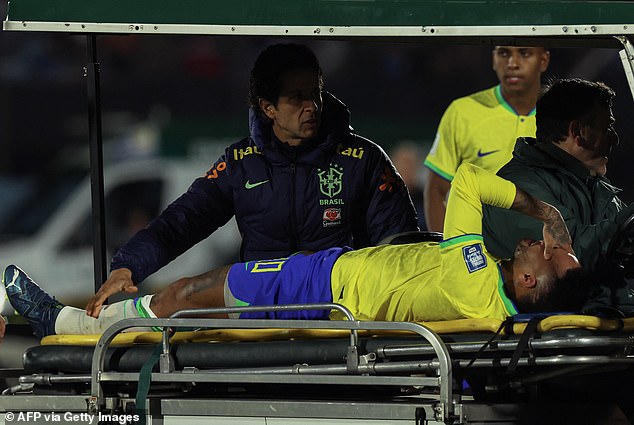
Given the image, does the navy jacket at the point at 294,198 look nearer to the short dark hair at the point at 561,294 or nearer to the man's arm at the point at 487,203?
the man's arm at the point at 487,203

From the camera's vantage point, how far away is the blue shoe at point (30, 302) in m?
5.66

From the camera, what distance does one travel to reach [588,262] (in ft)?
17.0

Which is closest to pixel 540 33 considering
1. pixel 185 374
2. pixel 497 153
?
pixel 185 374

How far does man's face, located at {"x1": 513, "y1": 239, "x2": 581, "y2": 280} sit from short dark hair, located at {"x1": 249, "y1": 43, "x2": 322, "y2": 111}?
56.3 inches

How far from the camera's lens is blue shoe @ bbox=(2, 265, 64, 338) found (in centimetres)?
566

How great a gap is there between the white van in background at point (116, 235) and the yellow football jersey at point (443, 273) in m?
5.89

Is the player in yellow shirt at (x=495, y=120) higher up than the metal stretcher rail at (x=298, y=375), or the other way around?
the player in yellow shirt at (x=495, y=120)

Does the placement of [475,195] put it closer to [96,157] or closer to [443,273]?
[443,273]

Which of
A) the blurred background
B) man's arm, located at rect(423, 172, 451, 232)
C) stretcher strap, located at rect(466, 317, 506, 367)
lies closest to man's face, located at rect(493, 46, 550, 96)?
man's arm, located at rect(423, 172, 451, 232)

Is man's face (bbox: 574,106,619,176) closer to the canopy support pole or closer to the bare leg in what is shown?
the bare leg

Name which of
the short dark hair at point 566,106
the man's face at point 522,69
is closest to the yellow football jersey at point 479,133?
the man's face at point 522,69

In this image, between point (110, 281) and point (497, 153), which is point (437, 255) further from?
point (497, 153)

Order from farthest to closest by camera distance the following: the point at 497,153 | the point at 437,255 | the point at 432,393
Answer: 1. the point at 497,153
2. the point at 437,255
3. the point at 432,393

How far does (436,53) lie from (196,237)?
574cm
